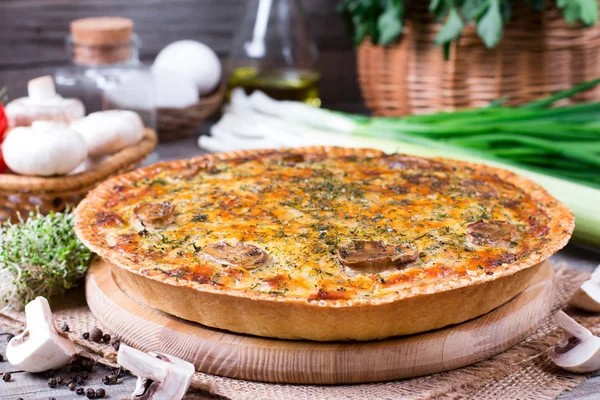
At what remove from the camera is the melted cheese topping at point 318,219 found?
2.30 meters

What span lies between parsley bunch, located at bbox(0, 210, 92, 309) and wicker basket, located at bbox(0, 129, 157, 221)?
0.77ft

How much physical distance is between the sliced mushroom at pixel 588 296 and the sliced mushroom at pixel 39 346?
5.58ft

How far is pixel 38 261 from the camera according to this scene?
8.93 ft

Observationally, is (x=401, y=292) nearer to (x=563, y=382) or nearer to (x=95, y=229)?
(x=563, y=382)

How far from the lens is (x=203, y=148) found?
4797 mm

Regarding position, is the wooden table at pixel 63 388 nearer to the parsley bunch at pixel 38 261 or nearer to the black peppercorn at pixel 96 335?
the black peppercorn at pixel 96 335

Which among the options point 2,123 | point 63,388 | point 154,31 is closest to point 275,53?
point 154,31

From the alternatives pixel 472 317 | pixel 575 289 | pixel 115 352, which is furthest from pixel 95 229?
pixel 575 289

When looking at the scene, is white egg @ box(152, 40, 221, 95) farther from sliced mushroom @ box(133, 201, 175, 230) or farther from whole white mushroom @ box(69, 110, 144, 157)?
sliced mushroom @ box(133, 201, 175, 230)

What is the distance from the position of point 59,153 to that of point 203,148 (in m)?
1.74

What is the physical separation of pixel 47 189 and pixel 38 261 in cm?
50

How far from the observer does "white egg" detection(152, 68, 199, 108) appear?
15.4 ft

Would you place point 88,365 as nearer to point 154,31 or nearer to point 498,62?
point 498,62

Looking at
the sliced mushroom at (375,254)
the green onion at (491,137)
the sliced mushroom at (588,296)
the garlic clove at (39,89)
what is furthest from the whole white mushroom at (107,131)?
the sliced mushroom at (588,296)
